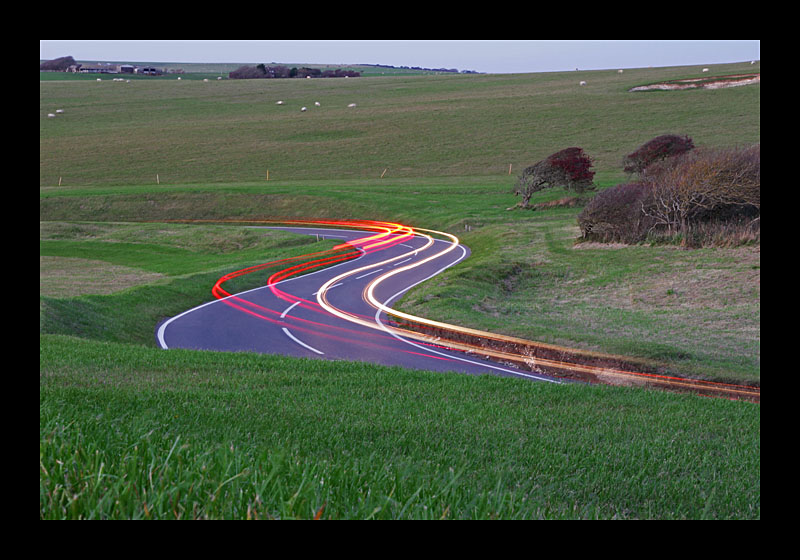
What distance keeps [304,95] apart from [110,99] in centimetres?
3561

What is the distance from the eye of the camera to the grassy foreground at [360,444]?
3070 millimetres

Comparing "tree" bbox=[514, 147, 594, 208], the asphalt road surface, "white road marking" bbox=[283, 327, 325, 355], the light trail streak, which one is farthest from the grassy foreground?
"tree" bbox=[514, 147, 594, 208]

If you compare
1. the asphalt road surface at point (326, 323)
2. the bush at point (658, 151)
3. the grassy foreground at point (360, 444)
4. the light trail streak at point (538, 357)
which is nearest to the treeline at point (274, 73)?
the bush at point (658, 151)

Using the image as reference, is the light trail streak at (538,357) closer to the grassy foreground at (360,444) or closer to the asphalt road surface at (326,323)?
the asphalt road surface at (326,323)

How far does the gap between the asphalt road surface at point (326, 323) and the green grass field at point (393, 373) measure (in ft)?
4.56

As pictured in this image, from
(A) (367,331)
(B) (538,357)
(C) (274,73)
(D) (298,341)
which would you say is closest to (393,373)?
(B) (538,357)

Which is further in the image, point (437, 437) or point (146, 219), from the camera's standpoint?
point (146, 219)

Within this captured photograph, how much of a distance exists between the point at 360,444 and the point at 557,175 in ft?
156

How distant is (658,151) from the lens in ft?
173

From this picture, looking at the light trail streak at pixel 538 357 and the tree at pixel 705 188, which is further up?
the tree at pixel 705 188
